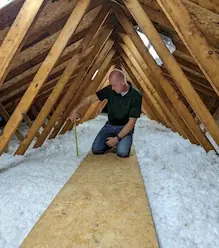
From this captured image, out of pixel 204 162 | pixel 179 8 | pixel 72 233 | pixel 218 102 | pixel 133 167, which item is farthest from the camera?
pixel 218 102

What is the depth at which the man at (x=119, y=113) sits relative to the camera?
354 cm

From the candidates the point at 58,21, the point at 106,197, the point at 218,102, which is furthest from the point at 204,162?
the point at 218,102

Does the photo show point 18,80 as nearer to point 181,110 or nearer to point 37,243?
point 181,110

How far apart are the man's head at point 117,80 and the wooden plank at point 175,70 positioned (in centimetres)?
64

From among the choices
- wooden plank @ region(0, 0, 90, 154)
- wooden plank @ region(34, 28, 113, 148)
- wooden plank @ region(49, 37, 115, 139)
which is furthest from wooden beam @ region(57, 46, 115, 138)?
wooden plank @ region(0, 0, 90, 154)

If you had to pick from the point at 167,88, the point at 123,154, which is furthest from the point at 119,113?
the point at 167,88

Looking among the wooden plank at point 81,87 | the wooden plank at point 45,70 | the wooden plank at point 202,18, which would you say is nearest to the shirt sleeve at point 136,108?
the wooden plank at point 202,18

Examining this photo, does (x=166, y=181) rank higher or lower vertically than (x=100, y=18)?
lower

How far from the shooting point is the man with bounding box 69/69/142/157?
354 centimetres

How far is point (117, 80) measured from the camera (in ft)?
11.6

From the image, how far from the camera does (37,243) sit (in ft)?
5.07

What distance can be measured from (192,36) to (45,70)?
1.45m

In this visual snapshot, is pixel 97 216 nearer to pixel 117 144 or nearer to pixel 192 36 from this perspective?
pixel 192 36

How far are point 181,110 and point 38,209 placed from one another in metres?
2.43
